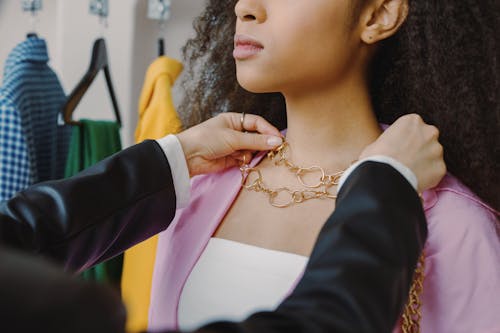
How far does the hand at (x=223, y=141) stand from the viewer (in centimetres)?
98

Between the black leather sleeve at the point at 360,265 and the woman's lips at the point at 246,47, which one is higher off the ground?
the woman's lips at the point at 246,47

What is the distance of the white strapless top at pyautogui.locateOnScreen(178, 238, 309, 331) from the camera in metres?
0.87

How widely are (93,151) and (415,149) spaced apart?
720 millimetres

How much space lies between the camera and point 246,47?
91 cm

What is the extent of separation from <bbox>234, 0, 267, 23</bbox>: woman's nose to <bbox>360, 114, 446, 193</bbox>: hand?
24 cm

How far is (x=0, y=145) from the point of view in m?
1.18

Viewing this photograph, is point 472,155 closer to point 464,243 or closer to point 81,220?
point 464,243

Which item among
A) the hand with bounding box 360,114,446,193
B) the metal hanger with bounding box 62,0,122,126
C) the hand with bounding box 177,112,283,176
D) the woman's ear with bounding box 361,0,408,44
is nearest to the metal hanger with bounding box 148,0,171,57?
the metal hanger with bounding box 62,0,122,126

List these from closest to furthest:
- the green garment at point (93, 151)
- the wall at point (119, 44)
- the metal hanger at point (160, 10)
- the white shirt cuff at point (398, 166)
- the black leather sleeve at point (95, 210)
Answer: the white shirt cuff at point (398, 166) → the black leather sleeve at point (95, 210) → the green garment at point (93, 151) → the metal hanger at point (160, 10) → the wall at point (119, 44)

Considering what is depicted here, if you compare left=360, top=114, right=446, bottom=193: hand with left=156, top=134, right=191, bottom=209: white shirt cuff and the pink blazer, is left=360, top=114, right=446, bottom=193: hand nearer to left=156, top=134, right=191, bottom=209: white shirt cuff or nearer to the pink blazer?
the pink blazer

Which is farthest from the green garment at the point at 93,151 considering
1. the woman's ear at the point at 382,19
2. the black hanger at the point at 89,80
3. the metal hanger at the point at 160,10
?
the woman's ear at the point at 382,19

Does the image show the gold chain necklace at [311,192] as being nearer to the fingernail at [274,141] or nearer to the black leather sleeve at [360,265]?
the fingernail at [274,141]

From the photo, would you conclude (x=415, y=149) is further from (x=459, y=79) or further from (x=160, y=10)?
(x=160, y=10)

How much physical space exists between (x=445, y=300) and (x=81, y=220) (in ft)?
1.46
